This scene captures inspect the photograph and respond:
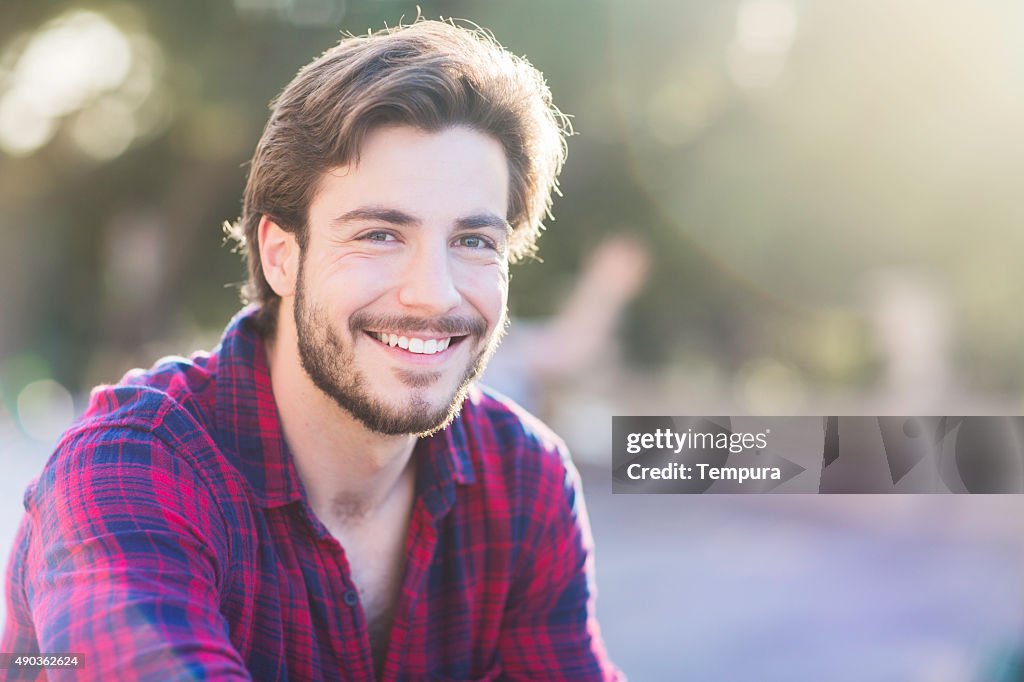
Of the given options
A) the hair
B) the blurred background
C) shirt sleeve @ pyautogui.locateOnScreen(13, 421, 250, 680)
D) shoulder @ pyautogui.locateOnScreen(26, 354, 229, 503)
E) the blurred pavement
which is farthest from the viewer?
the blurred background

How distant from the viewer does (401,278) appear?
1968 millimetres

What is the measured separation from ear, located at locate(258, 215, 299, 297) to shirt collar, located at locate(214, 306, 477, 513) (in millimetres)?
Result: 101

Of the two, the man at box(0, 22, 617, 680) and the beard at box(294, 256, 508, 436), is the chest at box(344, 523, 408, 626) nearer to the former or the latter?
the man at box(0, 22, 617, 680)

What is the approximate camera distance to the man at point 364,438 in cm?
173

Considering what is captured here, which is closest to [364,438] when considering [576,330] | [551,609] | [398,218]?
[398,218]

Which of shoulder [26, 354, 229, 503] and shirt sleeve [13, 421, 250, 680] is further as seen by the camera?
shoulder [26, 354, 229, 503]

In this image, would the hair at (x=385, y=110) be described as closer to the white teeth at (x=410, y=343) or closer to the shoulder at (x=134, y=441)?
the white teeth at (x=410, y=343)

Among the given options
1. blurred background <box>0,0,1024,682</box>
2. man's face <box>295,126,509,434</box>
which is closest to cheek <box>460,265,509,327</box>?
man's face <box>295,126,509,434</box>

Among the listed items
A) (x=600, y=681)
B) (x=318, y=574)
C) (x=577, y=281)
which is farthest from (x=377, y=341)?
(x=577, y=281)

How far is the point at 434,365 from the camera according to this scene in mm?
1996

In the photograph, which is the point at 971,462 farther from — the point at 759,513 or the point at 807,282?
the point at 807,282

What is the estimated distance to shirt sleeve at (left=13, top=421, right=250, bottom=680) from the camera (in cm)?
146

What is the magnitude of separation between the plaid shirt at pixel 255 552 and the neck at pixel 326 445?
0.07m

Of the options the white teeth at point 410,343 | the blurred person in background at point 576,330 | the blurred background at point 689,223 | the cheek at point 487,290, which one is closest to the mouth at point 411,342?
the white teeth at point 410,343
